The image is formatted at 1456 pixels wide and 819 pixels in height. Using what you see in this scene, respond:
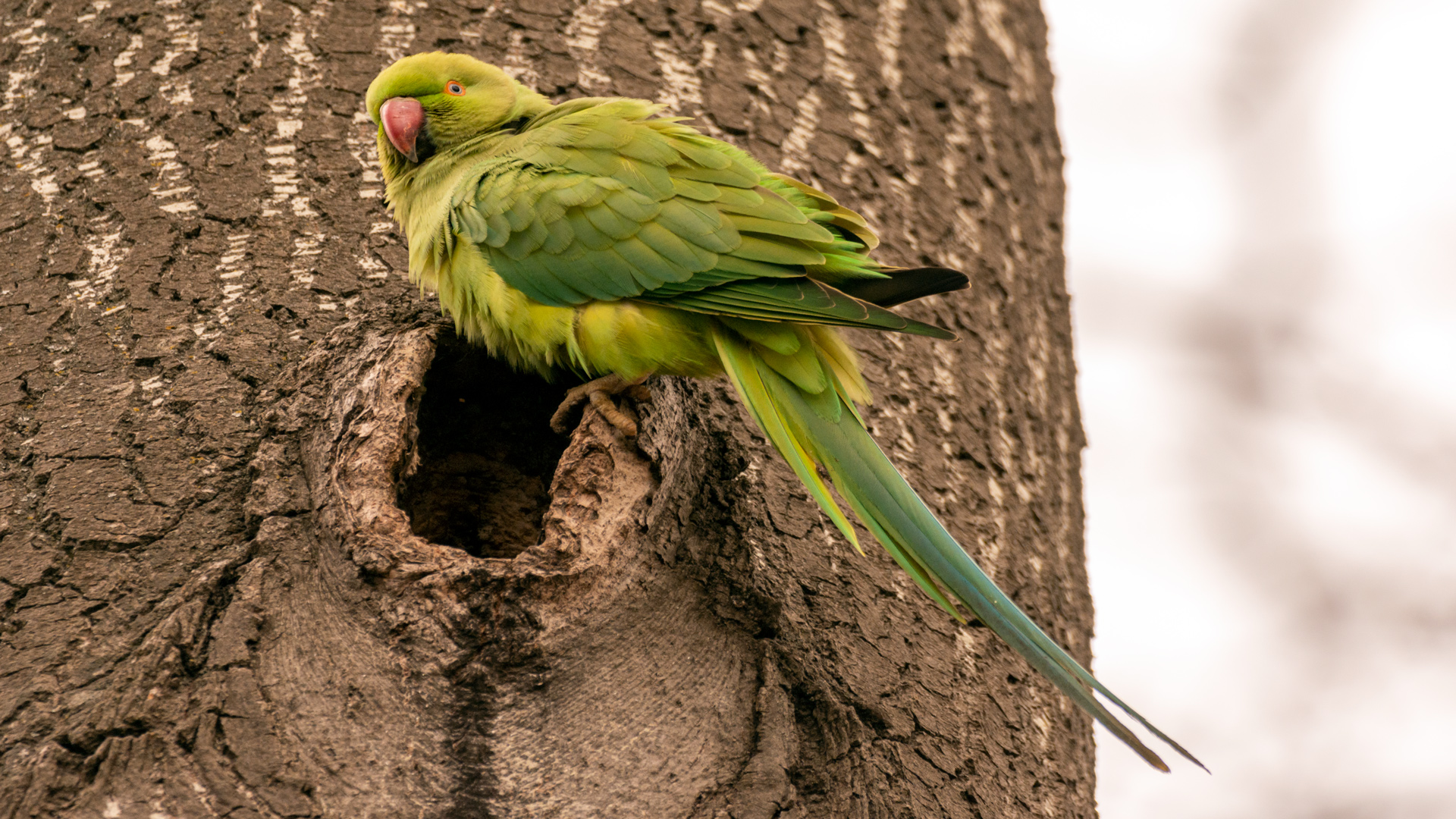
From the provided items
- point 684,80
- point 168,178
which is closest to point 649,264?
point 684,80

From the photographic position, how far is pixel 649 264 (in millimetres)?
2299

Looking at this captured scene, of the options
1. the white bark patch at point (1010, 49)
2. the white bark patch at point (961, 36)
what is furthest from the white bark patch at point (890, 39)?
the white bark patch at point (1010, 49)

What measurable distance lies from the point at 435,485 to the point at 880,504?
94 centimetres

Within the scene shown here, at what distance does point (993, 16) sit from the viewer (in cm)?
313

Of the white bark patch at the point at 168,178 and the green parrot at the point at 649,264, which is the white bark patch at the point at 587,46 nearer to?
the green parrot at the point at 649,264

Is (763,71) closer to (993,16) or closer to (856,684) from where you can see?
(993,16)

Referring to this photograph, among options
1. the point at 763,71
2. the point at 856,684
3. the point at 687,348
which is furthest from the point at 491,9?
the point at 856,684

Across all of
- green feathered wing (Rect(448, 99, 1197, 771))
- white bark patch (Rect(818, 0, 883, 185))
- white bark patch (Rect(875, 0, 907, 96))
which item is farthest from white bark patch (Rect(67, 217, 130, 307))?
white bark patch (Rect(875, 0, 907, 96))

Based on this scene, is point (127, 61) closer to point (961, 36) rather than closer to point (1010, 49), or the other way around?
point (961, 36)

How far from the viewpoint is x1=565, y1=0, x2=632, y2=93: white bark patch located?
8.50ft

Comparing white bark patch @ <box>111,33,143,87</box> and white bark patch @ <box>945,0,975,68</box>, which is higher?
white bark patch @ <box>945,0,975,68</box>

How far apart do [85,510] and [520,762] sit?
2.66 feet

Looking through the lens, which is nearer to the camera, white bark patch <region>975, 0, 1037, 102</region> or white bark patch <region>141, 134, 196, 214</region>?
white bark patch <region>141, 134, 196, 214</region>

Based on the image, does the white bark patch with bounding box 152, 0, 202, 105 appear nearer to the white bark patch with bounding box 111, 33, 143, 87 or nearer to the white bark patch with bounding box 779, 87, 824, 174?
the white bark patch with bounding box 111, 33, 143, 87
